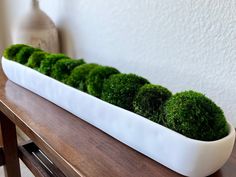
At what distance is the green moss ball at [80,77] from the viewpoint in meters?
0.58

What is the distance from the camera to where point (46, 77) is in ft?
2.15

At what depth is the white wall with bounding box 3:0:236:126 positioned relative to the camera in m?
0.56

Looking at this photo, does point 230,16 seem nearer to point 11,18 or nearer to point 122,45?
point 122,45

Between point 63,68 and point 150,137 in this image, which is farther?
point 63,68

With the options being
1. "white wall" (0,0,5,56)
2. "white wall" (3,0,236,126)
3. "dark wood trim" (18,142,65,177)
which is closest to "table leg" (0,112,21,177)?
"dark wood trim" (18,142,65,177)

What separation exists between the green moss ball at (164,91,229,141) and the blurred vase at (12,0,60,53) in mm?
699

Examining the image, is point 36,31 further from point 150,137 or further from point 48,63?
point 150,137

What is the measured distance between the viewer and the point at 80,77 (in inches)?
23.5

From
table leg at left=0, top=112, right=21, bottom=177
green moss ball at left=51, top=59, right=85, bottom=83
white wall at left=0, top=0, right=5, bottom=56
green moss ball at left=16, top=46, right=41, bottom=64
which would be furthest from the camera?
white wall at left=0, top=0, right=5, bottom=56

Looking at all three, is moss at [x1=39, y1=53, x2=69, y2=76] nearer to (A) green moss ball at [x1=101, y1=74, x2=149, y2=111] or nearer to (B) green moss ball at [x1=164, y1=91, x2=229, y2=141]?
(A) green moss ball at [x1=101, y1=74, x2=149, y2=111]

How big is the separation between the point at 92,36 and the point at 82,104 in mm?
401

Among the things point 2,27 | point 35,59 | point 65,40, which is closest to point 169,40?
point 35,59

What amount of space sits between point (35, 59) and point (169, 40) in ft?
1.19

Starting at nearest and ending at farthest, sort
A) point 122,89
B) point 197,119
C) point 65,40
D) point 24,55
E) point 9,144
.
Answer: point 197,119
point 122,89
point 24,55
point 9,144
point 65,40
